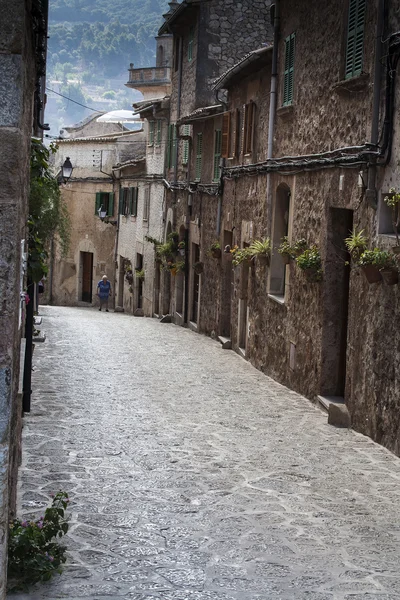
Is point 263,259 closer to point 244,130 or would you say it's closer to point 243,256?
point 243,256

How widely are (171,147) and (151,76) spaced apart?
24.4m

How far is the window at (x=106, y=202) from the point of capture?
A: 40.7 meters

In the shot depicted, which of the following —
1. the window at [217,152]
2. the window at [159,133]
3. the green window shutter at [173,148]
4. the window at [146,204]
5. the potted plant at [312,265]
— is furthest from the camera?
the window at [146,204]

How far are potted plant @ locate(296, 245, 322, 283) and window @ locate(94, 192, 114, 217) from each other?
27.6m

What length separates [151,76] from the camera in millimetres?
53469

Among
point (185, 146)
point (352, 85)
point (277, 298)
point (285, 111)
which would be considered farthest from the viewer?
point (185, 146)

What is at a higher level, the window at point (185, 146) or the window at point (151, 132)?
the window at point (151, 132)

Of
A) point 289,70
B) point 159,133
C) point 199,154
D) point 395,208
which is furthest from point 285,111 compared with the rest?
point 159,133

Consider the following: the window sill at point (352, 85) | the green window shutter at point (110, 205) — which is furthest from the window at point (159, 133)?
the window sill at point (352, 85)

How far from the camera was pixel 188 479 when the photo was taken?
9.26 metres

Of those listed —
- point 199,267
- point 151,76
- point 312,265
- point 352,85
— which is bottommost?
point 199,267

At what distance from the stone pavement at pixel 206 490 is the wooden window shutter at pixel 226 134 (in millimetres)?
7355

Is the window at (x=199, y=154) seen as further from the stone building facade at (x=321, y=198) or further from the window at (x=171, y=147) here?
the stone building facade at (x=321, y=198)

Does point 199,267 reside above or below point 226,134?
below
